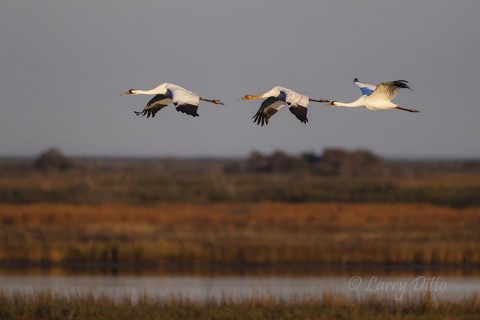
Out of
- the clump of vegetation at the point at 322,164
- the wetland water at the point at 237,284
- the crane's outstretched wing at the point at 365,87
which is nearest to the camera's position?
the crane's outstretched wing at the point at 365,87

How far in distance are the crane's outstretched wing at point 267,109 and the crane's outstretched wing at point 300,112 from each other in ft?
3.48

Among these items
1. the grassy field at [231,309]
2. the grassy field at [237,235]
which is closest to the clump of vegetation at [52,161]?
the grassy field at [237,235]

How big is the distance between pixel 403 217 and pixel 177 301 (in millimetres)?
20486

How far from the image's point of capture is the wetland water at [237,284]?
86.5 ft

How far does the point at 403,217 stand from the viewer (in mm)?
41375

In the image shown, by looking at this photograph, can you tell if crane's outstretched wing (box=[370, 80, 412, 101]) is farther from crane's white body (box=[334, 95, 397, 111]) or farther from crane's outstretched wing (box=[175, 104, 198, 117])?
crane's outstretched wing (box=[175, 104, 198, 117])

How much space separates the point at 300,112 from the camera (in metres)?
15.3

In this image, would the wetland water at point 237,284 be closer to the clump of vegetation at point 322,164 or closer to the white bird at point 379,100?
the white bird at point 379,100

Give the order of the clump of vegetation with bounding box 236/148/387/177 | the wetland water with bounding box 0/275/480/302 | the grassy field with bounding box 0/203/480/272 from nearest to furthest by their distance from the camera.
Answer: the wetland water with bounding box 0/275/480/302, the grassy field with bounding box 0/203/480/272, the clump of vegetation with bounding box 236/148/387/177

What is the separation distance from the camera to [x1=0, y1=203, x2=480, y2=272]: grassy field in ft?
109

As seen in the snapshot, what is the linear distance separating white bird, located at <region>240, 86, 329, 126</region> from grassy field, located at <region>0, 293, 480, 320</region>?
→ 193 inches

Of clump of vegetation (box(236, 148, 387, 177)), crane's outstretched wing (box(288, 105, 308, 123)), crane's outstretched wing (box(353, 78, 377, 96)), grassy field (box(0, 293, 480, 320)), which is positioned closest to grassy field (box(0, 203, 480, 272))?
grassy field (box(0, 293, 480, 320))

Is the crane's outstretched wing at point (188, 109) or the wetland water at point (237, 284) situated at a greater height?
the crane's outstretched wing at point (188, 109)

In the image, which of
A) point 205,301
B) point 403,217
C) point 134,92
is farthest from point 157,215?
point 134,92
